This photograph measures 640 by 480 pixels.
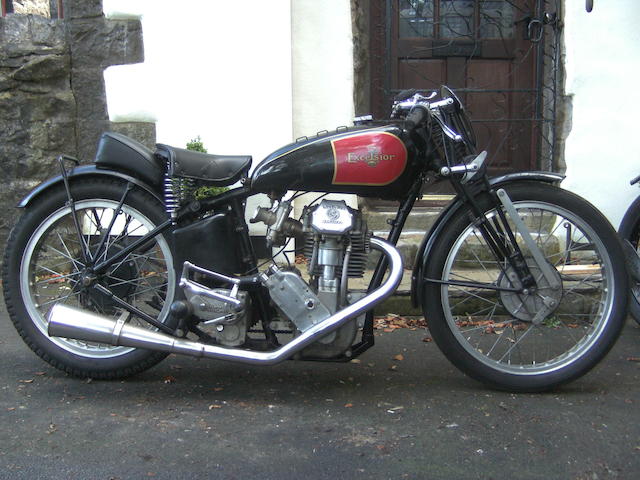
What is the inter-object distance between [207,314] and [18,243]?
0.93m

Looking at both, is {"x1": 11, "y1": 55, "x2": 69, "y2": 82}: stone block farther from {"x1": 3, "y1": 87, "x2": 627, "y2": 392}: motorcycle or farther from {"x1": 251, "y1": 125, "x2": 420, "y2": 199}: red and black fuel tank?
{"x1": 251, "y1": 125, "x2": 420, "y2": 199}: red and black fuel tank

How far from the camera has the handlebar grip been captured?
9.32 ft

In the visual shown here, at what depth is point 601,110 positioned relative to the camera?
15.8ft

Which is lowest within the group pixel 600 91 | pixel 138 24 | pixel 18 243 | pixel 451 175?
pixel 18 243

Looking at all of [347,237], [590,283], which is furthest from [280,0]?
[590,283]

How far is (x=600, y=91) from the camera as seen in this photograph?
4.81 meters

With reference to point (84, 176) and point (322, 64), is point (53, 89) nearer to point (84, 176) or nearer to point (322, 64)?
point (322, 64)

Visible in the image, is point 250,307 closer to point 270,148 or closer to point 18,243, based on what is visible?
point 18,243

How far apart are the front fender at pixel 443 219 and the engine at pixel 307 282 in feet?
0.90

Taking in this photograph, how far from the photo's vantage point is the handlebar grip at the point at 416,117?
112 inches

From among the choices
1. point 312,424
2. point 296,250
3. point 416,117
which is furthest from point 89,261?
point 416,117

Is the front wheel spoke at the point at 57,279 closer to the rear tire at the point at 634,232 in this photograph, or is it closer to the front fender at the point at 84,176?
the front fender at the point at 84,176

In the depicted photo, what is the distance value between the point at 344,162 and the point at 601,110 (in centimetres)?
284

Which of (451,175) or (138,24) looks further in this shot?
(138,24)
